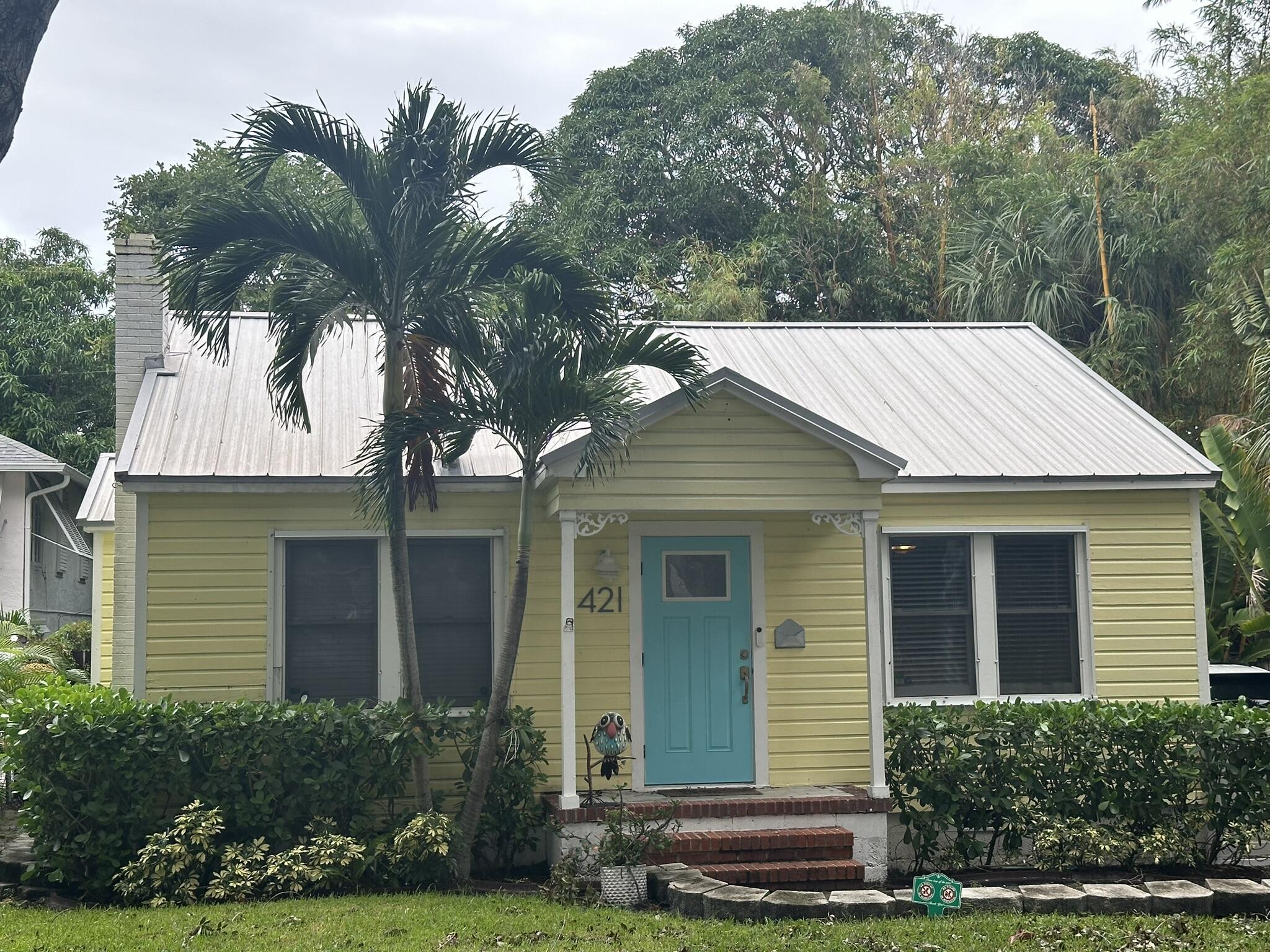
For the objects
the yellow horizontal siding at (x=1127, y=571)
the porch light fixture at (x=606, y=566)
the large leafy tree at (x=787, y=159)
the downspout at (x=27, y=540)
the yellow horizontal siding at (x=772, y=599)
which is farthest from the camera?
the large leafy tree at (x=787, y=159)

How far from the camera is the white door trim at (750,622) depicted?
414 inches

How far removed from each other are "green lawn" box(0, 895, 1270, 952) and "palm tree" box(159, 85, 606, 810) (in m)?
1.69

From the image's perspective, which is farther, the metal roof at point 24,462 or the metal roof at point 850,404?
the metal roof at point 24,462

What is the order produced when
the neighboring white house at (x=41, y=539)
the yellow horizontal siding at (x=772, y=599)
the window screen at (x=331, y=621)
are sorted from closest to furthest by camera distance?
the yellow horizontal siding at (x=772, y=599), the window screen at (x=331, y=621), the neighboring white house at (x=41, y=539)

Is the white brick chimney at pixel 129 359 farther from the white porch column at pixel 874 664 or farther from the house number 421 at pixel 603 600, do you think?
the white porch column at pixel 874 664

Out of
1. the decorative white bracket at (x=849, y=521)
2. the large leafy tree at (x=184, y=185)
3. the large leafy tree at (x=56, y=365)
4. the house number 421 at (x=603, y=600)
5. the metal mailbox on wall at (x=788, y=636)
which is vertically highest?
the large leafy tree at (x=184, y=185)

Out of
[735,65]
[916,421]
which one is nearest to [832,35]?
[735,65]

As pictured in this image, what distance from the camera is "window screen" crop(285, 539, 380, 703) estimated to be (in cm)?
1027

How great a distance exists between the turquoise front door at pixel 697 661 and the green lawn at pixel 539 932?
7.78ft

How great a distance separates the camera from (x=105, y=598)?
1519cm

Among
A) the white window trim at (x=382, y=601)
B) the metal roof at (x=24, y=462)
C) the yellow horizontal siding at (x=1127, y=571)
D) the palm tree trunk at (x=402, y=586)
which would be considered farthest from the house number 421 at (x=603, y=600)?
the metal roof at (x=24, y=462)

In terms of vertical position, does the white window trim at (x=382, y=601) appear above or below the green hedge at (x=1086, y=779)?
above

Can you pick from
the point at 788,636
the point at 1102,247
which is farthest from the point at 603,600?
the point at 1102,247

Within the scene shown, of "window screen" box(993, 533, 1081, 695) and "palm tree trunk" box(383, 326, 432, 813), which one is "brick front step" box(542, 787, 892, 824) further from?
"window screen" box(993, 533, 1081, 695)
